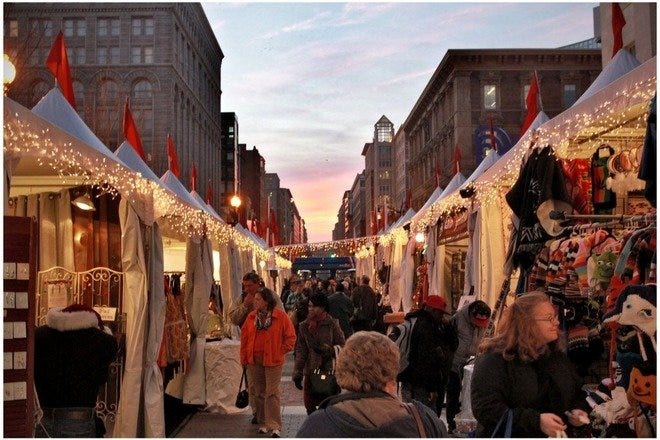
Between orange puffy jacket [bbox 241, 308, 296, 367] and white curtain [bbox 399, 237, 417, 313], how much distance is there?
243 inches

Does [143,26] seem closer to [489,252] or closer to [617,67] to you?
[489,252]

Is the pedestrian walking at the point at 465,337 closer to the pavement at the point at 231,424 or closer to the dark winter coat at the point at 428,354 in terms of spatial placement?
the dark winter coat at the point at 428,354

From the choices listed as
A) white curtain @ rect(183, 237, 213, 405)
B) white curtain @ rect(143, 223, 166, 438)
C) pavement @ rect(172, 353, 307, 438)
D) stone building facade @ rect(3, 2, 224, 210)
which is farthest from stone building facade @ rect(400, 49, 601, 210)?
white curtain @ rect(143, 223, 166, 438)

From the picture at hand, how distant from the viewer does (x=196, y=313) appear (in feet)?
38.5

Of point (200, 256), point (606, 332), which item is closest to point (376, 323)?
point (200, 256)

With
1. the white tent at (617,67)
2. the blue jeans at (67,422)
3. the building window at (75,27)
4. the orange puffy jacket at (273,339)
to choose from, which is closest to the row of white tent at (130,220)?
the orange puffy jacket at (273,339)

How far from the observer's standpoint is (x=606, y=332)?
5.25 m

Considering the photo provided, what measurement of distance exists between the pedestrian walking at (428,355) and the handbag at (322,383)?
1.00 meters

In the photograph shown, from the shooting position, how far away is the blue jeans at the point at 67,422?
6.23m

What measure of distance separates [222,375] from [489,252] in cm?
500

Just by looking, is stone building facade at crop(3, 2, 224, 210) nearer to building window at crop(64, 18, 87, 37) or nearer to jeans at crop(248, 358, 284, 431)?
building window at crop(64, 18, 87, 37)

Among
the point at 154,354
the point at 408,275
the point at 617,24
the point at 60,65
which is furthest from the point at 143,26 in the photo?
the point at 617,24

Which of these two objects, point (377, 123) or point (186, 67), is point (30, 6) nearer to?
point (186, 67)

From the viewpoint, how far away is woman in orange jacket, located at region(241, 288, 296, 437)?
380 inches
